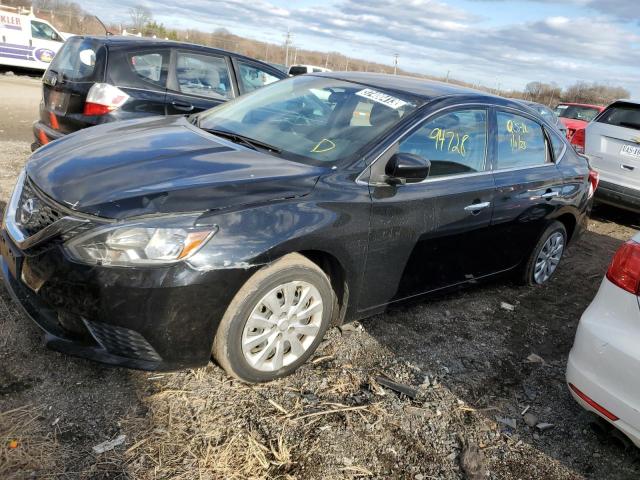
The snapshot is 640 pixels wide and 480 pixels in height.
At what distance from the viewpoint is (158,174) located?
8.48 ft

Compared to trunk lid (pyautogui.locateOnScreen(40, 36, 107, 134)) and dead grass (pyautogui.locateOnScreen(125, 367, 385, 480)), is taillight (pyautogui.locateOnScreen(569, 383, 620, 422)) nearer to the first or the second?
dead grass (pyautogui.locateOnScreen(125, 367, 385, 480))

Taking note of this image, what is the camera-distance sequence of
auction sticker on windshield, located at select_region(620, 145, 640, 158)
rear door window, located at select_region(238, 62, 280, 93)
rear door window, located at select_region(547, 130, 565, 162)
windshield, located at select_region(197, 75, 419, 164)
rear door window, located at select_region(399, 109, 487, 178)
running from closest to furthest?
1. windshield, located at select_region(197, 75, 419, 164)
2. rear door window, located at select_region(399, 109, 487, 178)
3. rear door window, located at select_region(547, 130, 565, 162)
4. rear door window, located at select_region(238, 62, 280, 93)
5. auction sticker on windshield, located at select_region(620, 145, 640, 158)

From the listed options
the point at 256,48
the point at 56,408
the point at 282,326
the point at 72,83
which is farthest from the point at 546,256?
the point at 256,48

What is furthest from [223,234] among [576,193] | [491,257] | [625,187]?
[625,187]

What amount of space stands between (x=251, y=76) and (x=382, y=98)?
376 centimetres

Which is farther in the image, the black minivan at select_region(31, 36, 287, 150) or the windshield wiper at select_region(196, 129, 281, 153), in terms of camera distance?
the black minivan at select_region(31, 36, 287, 150)

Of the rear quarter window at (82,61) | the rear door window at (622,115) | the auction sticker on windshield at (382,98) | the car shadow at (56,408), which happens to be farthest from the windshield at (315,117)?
the rear door window at (622,115)

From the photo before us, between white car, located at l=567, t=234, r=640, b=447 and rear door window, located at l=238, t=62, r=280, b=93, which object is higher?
rear door window, located at l=238, t=62, r=280, b=93

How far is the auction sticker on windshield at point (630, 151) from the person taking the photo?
6.71 m

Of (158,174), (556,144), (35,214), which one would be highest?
(556,144)

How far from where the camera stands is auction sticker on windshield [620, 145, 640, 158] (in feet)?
22.0

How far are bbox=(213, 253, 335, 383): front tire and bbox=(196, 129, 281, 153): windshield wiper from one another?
79cm

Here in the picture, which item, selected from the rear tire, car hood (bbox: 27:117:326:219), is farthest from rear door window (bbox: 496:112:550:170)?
car hood (bbox: 27:117:326:219)

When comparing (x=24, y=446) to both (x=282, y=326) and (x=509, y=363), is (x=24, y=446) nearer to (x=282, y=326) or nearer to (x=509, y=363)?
(x=282, y=326)
